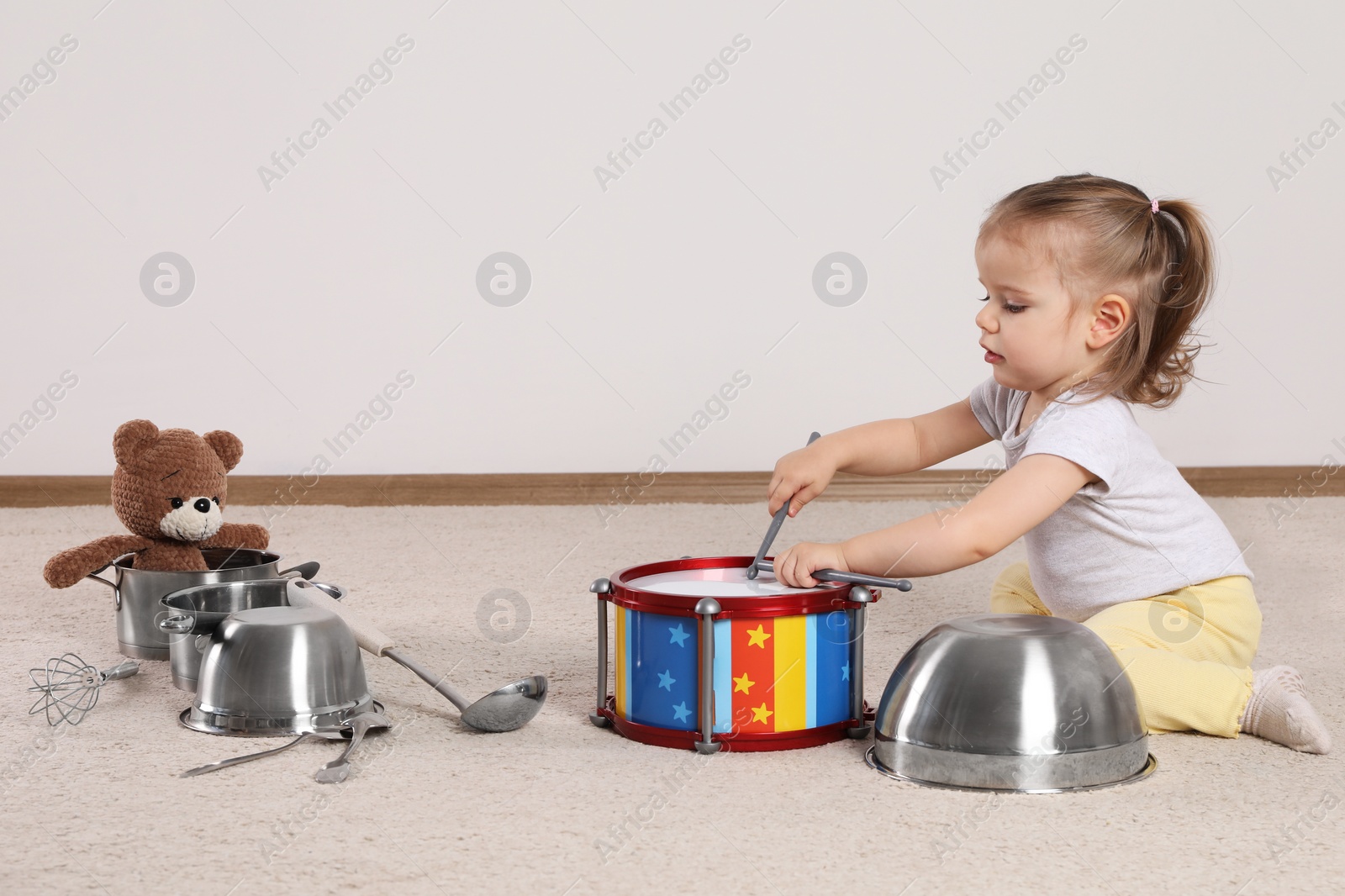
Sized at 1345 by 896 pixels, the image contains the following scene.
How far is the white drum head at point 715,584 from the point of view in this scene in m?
0.90

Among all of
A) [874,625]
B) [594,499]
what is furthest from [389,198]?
[874,625]

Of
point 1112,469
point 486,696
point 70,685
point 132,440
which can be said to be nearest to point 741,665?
point 486,696

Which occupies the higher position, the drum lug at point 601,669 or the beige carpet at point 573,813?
the drum lug at point 601,669

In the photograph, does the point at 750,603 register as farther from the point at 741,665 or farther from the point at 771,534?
the point at 771,534

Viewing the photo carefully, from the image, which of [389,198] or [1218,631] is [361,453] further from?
[1218,631]

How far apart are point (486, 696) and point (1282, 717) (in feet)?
2.02

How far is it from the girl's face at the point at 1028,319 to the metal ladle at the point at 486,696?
A: 48 centimetres

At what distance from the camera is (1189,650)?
993 millimetres

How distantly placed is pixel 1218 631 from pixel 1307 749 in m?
0.13

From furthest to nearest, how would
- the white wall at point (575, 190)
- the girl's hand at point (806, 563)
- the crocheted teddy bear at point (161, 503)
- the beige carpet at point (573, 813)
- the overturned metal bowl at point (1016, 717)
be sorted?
the white wall at point (575, 190)
the crocheted teddy bear at point (161, 503)
the girl's hand at point (806, 563)
the overturned metal bowl at point (1016, 717)
the beige carpet at point (573, 813)

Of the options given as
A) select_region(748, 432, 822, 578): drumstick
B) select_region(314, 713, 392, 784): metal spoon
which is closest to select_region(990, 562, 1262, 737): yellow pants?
select_region(748, 432, 822, 578): drumstick

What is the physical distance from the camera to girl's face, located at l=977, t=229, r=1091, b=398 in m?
0.99

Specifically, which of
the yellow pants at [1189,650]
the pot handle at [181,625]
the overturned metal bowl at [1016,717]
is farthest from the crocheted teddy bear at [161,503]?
the yellow pants at [1189,650]

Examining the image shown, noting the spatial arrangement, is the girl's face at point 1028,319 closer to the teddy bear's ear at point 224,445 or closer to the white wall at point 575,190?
the teddy bear's ear at point 224,445
